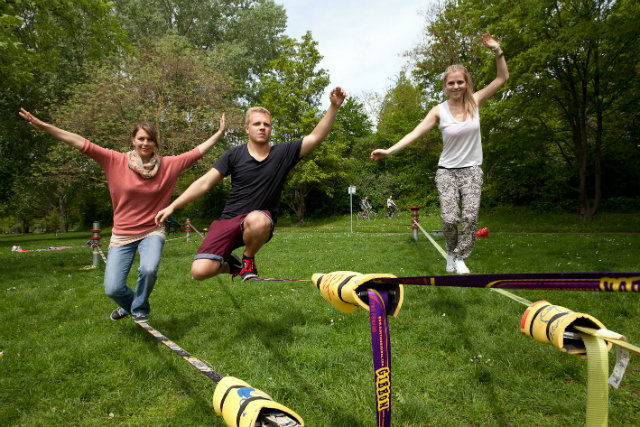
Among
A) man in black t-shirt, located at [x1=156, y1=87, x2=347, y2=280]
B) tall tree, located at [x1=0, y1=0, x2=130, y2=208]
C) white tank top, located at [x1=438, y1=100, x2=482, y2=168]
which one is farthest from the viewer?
tall tree, located at [x1=0, y1=0, x2=130, y2=208]

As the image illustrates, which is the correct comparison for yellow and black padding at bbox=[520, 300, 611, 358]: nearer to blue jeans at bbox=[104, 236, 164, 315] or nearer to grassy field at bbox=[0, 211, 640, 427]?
grassy field at bbox=[0, 211, 640, 427]

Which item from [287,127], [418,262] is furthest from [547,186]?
[418,262]

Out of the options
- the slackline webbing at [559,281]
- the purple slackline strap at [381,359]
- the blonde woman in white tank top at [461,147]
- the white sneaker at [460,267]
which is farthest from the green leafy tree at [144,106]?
the slackline webbing at [559,281]

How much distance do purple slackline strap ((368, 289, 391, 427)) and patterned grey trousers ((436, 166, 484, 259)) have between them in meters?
2.81

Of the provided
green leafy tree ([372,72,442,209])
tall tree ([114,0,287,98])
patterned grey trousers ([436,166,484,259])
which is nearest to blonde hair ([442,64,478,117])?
patterned grey trousers ([436,166,484,259])

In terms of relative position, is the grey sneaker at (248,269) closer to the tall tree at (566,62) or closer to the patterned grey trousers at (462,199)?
the patterned grey trousers at (462,199)

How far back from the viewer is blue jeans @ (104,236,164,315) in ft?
11.9

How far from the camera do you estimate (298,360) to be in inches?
123

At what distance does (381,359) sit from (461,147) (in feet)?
10.3

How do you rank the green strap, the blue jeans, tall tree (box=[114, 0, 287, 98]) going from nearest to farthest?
1. the green strap
2. the blue jeans
3. tall tree (box=[114, 0, 287, 98])

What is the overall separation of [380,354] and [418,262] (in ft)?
20.1

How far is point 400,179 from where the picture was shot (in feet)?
93.7

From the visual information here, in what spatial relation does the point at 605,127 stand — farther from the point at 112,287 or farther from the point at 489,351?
the point at 112,287

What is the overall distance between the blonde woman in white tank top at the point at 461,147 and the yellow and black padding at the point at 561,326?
2.74m
